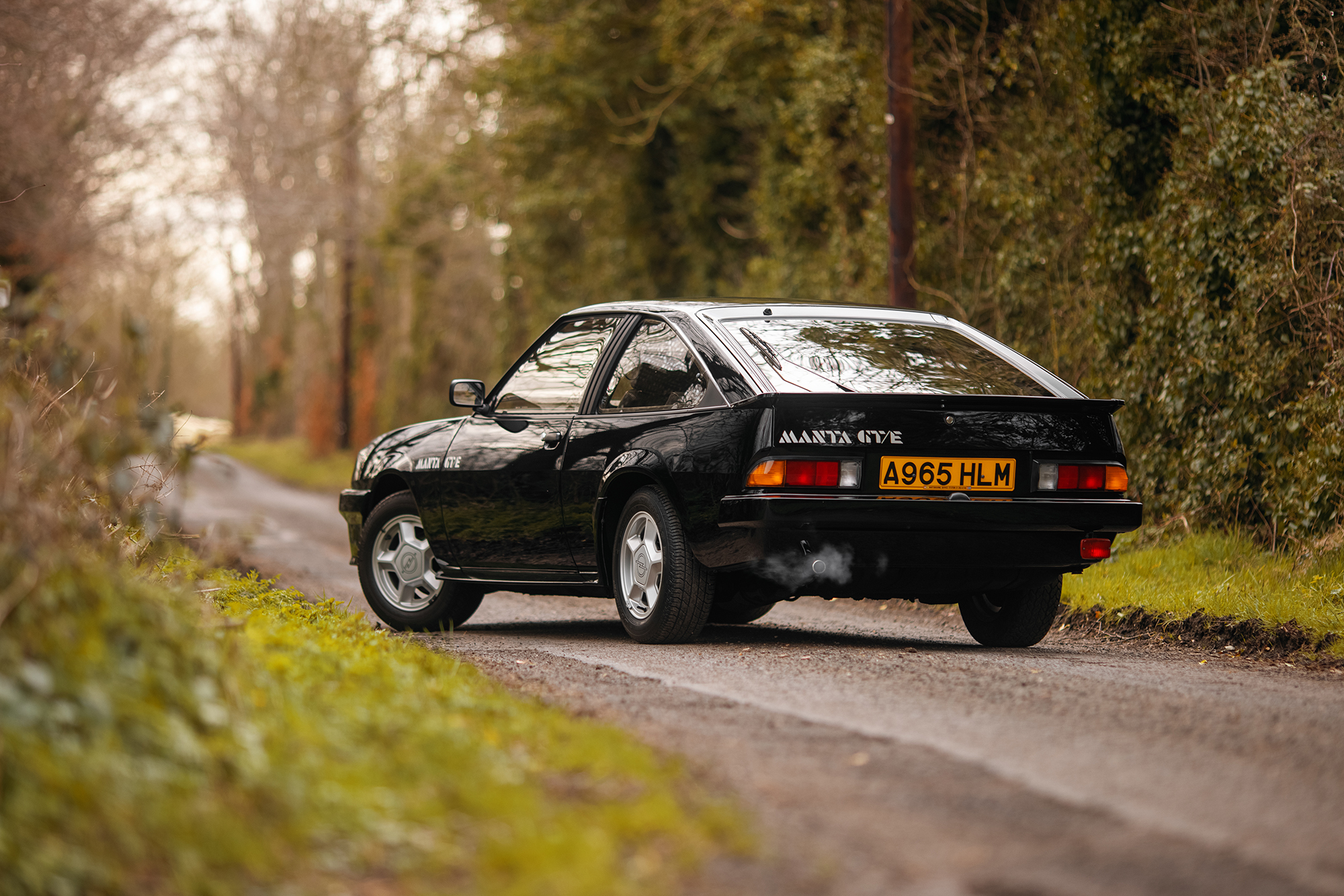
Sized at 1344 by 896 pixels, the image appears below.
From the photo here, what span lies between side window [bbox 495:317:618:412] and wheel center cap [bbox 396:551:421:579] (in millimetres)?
977

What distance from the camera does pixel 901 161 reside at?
13.9 m

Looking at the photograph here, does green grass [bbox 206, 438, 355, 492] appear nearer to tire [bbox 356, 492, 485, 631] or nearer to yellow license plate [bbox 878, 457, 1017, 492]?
tire [bbox 356, 492, 485, 631]

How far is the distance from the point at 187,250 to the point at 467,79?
26178mm

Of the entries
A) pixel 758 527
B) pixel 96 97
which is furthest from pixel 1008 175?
pixel 96 97

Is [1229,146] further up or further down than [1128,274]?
further up

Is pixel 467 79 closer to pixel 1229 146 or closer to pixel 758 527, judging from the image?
pixel 1229 146

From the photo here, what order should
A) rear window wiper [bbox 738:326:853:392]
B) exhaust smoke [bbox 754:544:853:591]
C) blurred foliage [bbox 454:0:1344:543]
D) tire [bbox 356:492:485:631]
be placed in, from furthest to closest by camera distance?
blurred foliage [bbox 454:0:1344:543], tire [bbox 356:492:485:631], rear window wiper [bbox 738:326:853:392], exhaust smoke [bbox 754:544:853:591]

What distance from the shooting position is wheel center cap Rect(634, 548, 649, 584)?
7129mm

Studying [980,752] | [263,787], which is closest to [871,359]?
[980,752]

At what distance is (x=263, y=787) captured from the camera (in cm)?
326

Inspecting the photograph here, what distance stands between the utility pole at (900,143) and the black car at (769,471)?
6.23 meters

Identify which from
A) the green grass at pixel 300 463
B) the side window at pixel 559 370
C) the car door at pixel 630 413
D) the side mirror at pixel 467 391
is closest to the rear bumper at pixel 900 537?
the car door at pixel 630 413

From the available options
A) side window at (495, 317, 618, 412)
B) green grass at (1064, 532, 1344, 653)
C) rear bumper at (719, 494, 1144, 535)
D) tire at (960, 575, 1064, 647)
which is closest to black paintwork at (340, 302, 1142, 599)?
rear bumper at (719, 494, 1144, 535)

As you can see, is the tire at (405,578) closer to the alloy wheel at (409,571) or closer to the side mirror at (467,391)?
the alloy wheel at (409,571)
